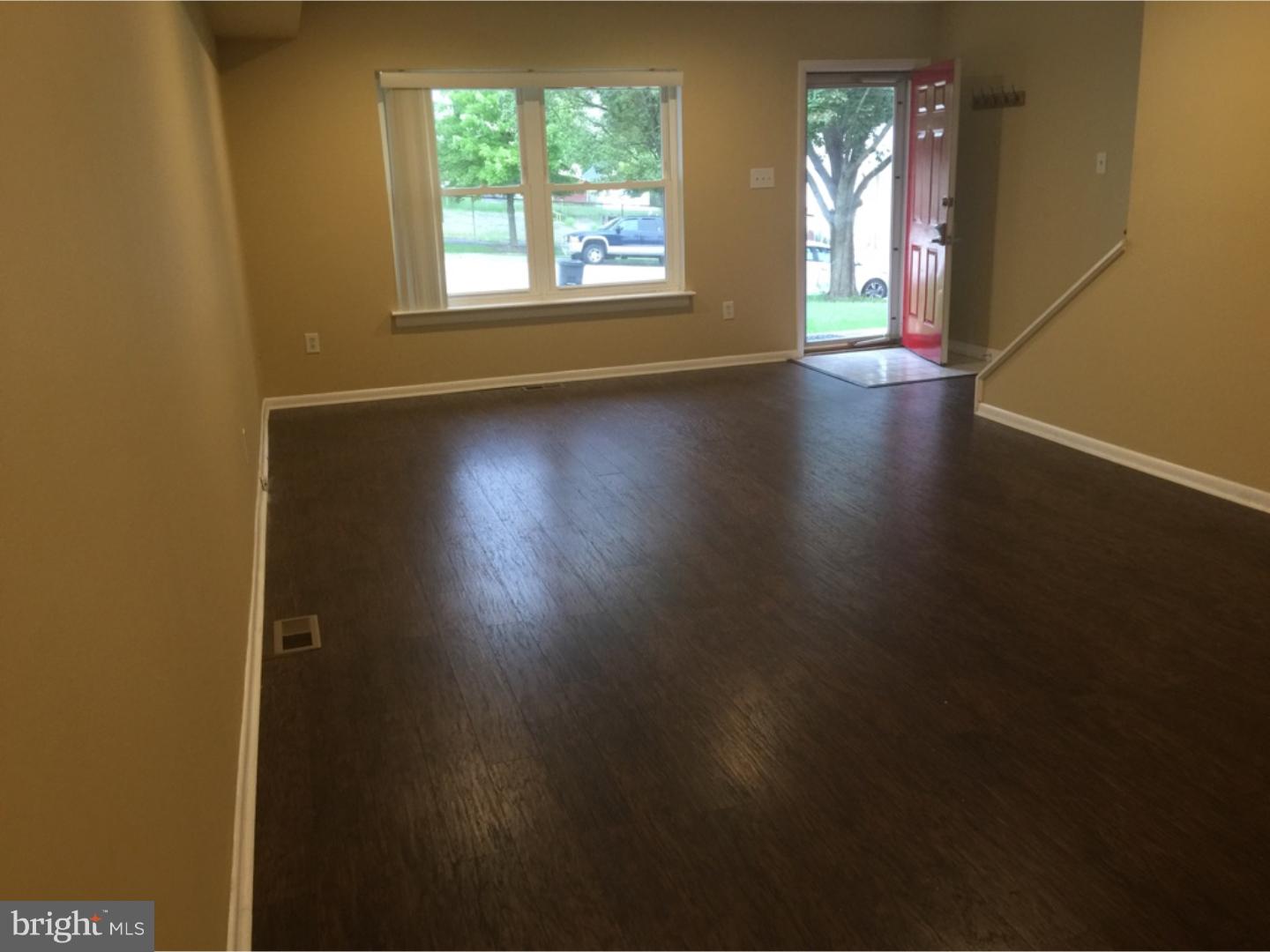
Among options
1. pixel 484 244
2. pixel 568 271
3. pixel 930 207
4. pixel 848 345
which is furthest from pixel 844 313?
pixel 484 244

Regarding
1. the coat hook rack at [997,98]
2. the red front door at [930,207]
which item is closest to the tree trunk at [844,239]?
the red front door at [930,207]

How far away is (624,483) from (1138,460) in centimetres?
223

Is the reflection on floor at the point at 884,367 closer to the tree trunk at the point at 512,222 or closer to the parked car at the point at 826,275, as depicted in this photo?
the parked car at the point at 826,275

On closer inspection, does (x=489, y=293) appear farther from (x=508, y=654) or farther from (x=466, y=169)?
(x=508, y=654)

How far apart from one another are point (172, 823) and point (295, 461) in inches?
146

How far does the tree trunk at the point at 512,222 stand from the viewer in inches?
245

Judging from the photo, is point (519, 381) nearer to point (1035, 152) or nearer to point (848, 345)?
point (848, 345)

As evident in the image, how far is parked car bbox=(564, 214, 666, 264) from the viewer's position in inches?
256

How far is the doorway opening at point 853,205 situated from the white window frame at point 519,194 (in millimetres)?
975

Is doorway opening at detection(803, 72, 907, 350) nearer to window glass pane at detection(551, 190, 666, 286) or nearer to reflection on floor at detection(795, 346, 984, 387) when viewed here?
reflection on floor at detection(795, 346, 984, 387)

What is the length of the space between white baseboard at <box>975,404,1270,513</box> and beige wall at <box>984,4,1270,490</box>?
3 cm

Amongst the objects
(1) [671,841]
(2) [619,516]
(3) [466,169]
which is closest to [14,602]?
(1) [671,841]

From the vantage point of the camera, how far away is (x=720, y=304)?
6789 millimetres

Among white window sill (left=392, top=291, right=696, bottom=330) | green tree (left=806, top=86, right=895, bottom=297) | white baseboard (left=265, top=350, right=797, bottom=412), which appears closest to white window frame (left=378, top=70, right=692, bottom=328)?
white window sill (left=392, top=291, right=696, bottom=330)
